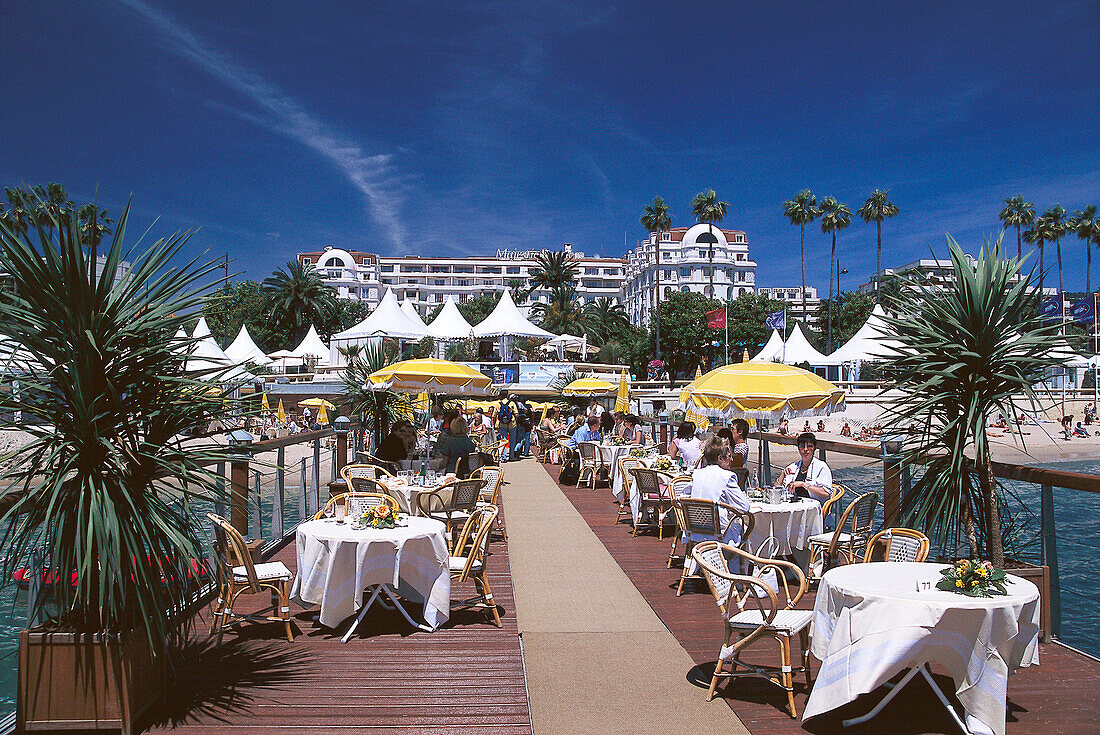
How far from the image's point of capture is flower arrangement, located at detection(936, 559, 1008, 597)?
4324 millimetres

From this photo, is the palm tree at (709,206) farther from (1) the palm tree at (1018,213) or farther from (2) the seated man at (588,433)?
(2) the seated man at (588,433)

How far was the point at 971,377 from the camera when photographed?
5879 millimetres

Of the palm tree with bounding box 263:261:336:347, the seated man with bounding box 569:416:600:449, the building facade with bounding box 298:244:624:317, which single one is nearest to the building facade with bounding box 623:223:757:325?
the building facade with bounding box 298:244:624:317

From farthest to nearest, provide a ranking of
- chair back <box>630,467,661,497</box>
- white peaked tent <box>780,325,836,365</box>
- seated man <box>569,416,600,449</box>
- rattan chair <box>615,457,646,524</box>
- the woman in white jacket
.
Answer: white peaked tent <box>780,325,836,365</box> → seated man <box>569,416,600,449</box> → rattan chair <box>615,457,646,524</box> → chair back <box>630,467,661,497</box> → the woman in white jacket

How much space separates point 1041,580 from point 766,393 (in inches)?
169

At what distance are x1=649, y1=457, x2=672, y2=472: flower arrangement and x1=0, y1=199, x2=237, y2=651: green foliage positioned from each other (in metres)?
8.09

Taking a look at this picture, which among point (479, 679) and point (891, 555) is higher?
point (891, 555)

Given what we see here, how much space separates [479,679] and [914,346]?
4.18m

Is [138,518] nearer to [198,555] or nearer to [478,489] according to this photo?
[198,555]

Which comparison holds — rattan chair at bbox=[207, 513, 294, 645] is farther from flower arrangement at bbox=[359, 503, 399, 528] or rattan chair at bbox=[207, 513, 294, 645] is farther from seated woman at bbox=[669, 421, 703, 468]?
seated woman at bbox=[669, 421, 703, 468]

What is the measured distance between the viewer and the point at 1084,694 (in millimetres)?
4797

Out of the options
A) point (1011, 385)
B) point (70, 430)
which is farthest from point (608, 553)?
point (70, 430)

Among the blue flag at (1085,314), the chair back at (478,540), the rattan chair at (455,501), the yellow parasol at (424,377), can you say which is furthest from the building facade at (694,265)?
the chair back at (478,540)

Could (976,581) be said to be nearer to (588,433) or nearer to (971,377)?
(971,377)
